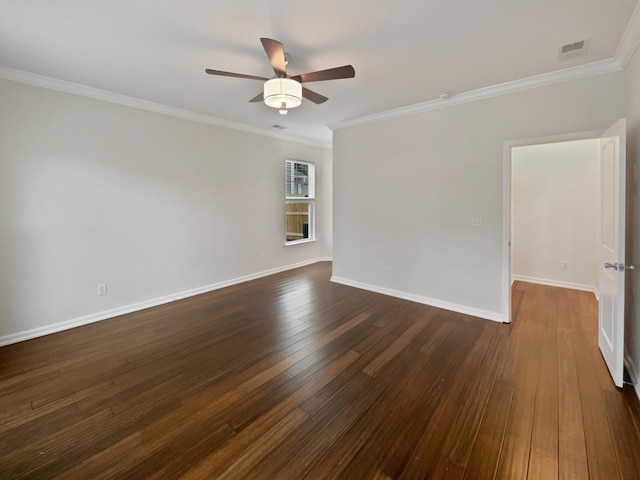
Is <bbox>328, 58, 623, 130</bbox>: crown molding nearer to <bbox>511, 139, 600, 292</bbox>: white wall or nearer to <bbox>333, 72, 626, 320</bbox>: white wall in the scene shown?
<bbox>333, 72, 626, 320</bbox>: white wall

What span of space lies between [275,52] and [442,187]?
8.83 ft

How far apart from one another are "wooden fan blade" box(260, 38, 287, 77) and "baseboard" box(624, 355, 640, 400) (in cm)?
350

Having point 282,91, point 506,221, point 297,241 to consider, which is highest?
point 282,91

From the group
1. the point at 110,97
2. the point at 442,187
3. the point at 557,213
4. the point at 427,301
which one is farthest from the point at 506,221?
the point at 110,97

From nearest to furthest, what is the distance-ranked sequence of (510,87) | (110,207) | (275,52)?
(275,52) → (510,87) → (110,207)

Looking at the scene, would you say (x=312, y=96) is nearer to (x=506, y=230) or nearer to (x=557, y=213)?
(x=506, y=230)

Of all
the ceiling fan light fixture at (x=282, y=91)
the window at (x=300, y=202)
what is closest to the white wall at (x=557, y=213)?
the window at (x=300, y=202)


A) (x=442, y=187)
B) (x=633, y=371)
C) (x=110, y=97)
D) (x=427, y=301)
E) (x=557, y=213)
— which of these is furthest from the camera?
(x=557, y=213)

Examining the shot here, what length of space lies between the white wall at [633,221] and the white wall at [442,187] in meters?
0.37

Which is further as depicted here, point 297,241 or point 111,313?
point 297,241

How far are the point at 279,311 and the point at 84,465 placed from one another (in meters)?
2.33

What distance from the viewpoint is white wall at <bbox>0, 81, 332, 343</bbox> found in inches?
115

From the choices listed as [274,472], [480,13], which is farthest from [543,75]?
[274,472]

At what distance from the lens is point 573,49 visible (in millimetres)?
2436
